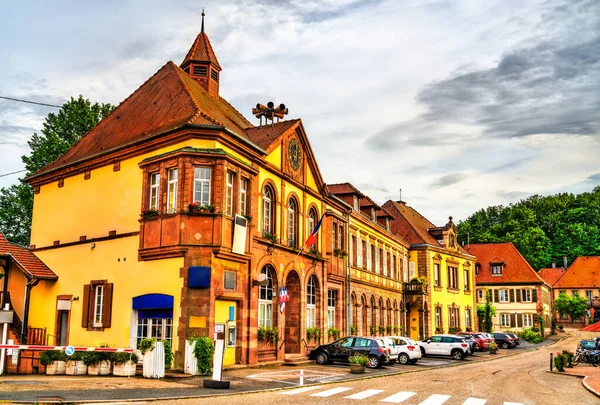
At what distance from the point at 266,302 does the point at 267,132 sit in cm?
803

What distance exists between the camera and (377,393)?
17.2 metres

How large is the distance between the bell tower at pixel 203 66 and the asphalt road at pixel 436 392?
1712 cm

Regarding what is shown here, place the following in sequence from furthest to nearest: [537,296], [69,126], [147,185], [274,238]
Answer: [537,296], [69,126], [274,238], [147,185]

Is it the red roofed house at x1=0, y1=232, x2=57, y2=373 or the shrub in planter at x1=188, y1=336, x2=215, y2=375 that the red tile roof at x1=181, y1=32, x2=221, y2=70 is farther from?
the shrub in planter at x1=188, y1=336, x2=215, y2=375

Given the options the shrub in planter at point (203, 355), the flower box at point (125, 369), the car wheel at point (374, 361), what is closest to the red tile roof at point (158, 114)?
the shrub in planter at point (203, 355)

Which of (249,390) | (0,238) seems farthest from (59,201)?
(249,390)

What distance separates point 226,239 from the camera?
22.8 m

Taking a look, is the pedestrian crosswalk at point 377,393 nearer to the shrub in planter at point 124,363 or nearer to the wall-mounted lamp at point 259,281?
the shrub in planter at point 124,363

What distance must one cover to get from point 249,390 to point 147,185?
10.0 meters

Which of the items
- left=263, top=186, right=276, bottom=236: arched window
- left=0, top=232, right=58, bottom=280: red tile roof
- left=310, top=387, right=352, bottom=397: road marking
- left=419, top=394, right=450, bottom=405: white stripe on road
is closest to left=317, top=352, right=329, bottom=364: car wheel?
left=263, top=186, right=276, bottom=236: arched window

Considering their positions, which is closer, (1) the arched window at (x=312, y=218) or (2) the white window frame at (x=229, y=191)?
(2) the white window frame at (x=229, y=191)

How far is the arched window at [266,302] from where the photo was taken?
26750mm

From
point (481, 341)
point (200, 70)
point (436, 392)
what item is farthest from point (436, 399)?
point (481, 341)

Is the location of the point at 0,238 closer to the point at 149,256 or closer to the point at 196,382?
the point at 149,256
